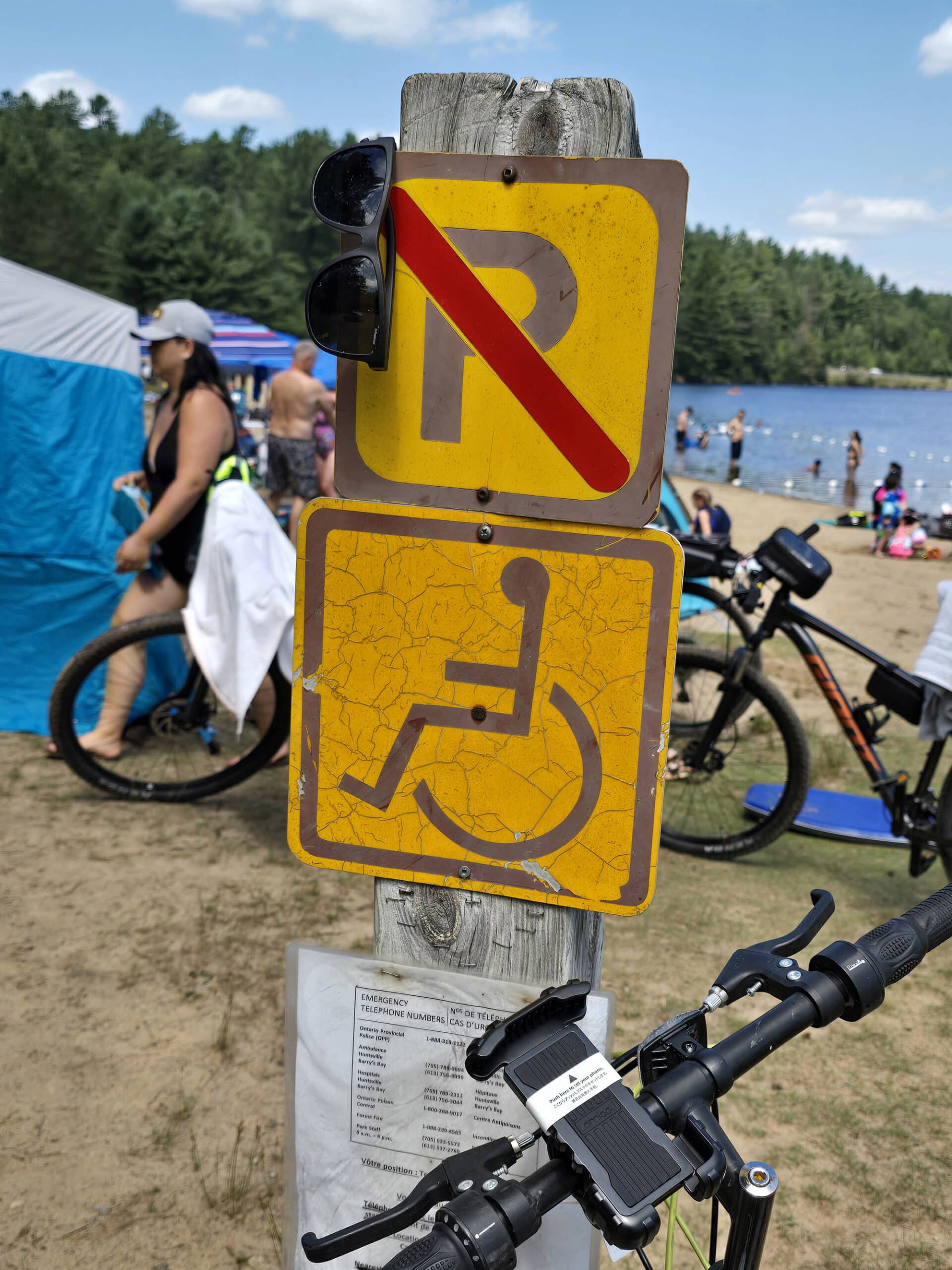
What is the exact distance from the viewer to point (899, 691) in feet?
11.9

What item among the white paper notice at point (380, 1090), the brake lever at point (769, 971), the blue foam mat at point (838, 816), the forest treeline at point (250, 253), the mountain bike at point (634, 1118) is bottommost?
the blue foam mat at point (838, 816)

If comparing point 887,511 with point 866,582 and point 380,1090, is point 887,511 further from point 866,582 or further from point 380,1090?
point 380,1090

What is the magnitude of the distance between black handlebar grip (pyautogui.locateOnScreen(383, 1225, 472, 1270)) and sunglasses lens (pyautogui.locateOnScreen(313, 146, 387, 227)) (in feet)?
3.50

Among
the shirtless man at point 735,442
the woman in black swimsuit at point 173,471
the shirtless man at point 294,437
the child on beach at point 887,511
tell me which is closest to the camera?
the woman in black swimsuit at point 173,471

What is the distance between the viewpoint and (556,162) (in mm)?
1210

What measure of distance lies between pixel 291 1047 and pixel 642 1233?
79 centimetres

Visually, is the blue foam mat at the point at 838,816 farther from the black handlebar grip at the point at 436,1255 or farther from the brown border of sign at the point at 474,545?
the black handlebar grip at the point at 436,1255

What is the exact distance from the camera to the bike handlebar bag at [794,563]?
3795 millimetres

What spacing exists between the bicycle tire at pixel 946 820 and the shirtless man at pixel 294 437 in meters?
5.81

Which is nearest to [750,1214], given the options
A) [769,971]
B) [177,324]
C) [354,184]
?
[769,971]

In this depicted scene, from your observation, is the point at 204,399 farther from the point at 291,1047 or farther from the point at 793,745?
the point at 291,1047

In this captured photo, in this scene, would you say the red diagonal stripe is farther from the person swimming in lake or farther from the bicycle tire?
the person swimming in lake

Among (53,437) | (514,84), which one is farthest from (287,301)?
(514,84)

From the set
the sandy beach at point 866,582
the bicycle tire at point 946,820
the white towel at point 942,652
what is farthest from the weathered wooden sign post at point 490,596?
the sandy beach at point 866,582
